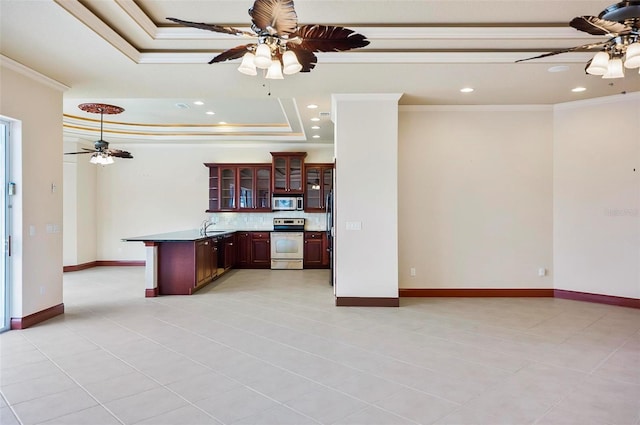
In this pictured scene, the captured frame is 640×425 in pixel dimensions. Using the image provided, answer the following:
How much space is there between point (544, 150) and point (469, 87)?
188cm

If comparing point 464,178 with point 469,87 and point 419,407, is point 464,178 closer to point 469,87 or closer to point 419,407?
→ point 469,87

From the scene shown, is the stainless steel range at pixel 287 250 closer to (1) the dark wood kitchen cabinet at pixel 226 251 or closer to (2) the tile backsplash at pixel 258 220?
(2) the tile backsplash at pixel 258 220

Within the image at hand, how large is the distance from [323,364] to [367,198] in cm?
258

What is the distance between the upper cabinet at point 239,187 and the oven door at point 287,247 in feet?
2.74

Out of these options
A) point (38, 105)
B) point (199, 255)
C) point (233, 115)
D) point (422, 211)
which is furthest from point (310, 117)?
point (38, 105)

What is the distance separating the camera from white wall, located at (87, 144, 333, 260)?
364 inches

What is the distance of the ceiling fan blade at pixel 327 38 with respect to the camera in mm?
2664

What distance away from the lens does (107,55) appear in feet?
12.9

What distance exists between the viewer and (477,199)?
5898mm

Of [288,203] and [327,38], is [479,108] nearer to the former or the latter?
[327,38]

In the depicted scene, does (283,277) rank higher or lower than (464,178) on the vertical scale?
lower

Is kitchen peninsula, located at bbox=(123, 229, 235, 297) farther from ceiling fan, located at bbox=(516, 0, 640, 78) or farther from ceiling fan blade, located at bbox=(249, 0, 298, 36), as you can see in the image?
ceiling fan, located at bbox=(516, 0, 640, 78)

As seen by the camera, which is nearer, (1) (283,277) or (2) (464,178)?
(2) (464,178)

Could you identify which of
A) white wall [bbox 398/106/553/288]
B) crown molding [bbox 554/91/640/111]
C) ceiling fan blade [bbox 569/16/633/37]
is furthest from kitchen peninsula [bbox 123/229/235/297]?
crown molding [bbox 554/91/640/111]
